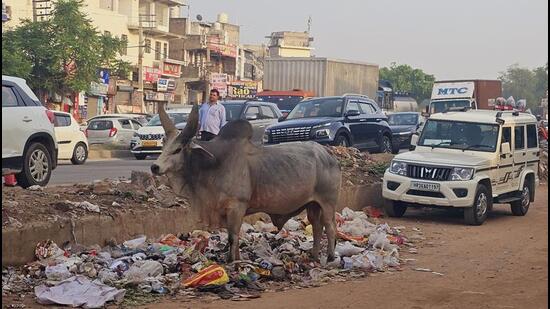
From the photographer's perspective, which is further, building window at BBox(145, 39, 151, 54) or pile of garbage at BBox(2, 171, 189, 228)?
building window at BBox(145, 39, 151, 54)

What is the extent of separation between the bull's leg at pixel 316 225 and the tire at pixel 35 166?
481cm

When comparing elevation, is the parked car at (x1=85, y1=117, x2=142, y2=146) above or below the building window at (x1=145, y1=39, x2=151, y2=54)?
below

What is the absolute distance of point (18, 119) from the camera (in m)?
12.8

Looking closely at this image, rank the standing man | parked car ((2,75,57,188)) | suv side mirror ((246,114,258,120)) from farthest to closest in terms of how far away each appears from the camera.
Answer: suv side mirror ((246,114,258,120)) < the standing man < parked car ((2,75,57,188))

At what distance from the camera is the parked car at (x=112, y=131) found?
3181 cm

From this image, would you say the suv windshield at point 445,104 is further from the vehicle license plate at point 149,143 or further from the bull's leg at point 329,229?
the bull's leg at point 329,229

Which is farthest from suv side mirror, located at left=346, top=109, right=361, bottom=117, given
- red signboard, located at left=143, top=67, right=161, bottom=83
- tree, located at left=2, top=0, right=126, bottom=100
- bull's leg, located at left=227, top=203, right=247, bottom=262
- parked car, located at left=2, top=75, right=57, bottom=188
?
red signboard, located at left=143, top=67, right=161, bottom=83

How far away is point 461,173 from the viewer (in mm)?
15234

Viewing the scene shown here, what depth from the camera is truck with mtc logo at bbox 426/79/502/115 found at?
117 feet

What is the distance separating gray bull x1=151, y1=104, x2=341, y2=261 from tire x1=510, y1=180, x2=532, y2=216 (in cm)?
783

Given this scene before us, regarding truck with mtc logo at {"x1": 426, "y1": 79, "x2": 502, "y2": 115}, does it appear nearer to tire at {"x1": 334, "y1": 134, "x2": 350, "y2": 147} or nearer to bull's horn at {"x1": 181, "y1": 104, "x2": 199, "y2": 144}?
tire at {"x1": 334, "y1": 134, "x2": 350, "y2": 147}

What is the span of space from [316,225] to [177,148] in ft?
7.84

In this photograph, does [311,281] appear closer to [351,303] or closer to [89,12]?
[351,303]

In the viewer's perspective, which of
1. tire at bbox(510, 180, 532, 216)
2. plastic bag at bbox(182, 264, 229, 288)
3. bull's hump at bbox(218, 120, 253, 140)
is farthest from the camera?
tire at bbox(510, 180, 532, 216)
